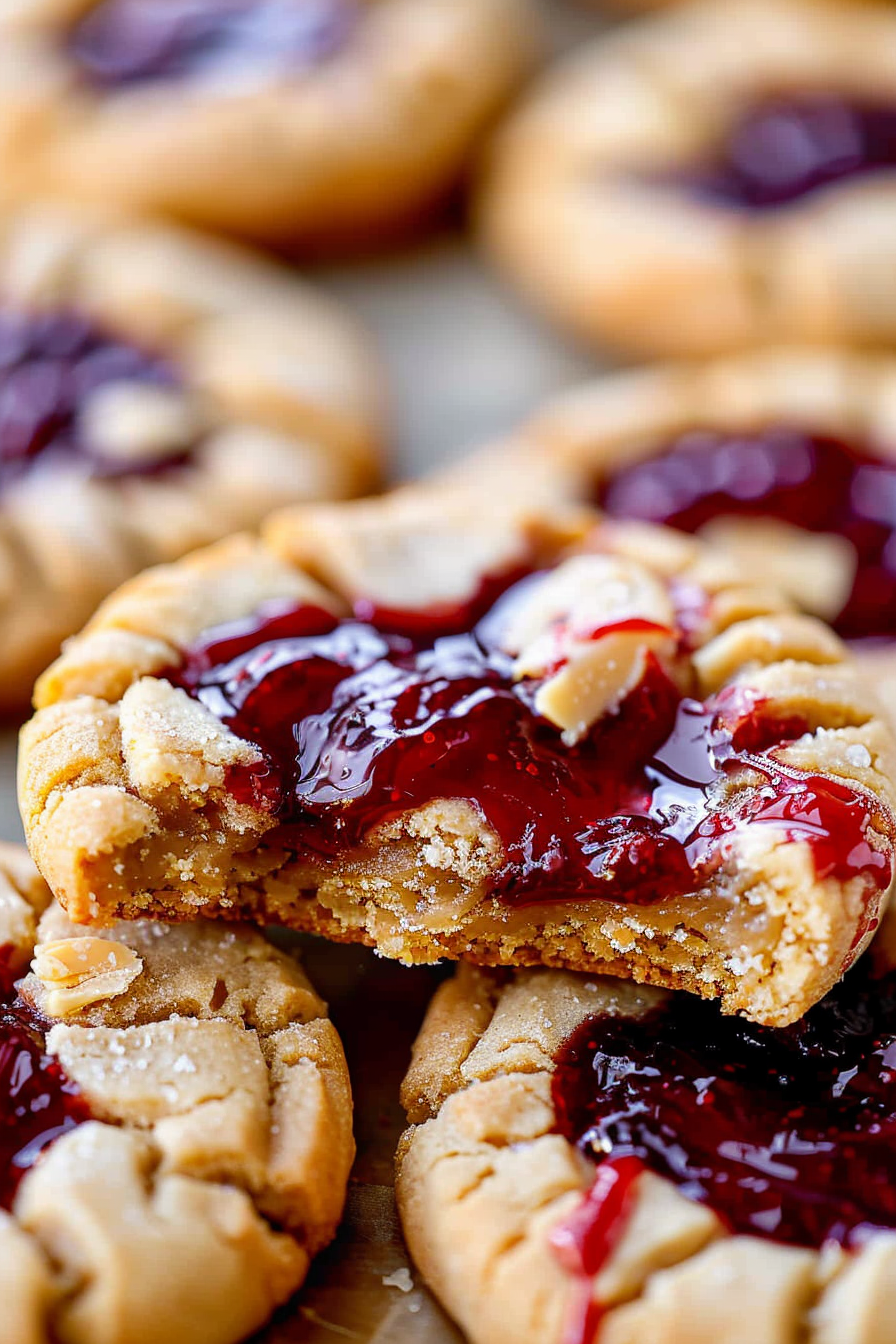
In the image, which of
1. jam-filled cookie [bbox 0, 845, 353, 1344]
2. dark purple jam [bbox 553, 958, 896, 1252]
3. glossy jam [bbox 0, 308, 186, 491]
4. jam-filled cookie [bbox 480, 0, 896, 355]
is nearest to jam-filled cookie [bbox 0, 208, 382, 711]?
glossy jam [bbox 0, 308, 186, 491]

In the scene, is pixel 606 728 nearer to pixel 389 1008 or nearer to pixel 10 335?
pixel 389 1008

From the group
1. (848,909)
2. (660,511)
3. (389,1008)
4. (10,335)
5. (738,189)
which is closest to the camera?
(848,909)

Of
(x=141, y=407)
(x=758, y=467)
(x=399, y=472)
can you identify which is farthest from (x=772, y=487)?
(x=141, y=407)

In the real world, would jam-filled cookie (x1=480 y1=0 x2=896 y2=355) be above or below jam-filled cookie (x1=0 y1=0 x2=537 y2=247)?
below

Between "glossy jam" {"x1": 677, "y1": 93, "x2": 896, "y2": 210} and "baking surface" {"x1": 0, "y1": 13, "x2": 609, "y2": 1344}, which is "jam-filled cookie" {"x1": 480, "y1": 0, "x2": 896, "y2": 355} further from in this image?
"baking surface" {"x1": 0, "y1": 13, "x2": 609, "y2": 1344}

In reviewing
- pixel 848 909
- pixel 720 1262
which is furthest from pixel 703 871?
pixel 720 1262

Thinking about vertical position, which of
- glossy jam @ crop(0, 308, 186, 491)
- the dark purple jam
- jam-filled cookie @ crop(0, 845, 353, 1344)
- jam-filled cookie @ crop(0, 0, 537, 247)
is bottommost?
the dark purple jam

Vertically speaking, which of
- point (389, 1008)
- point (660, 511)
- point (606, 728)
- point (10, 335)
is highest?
point (10, 335)

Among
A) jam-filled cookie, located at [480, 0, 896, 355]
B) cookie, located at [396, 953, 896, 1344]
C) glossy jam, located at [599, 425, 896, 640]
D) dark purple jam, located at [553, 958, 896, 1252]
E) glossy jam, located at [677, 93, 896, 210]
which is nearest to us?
cookie, located at [396, 953, 896, 1344]
